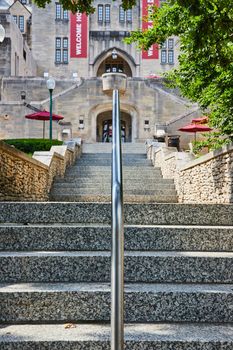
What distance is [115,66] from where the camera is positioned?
147 feet

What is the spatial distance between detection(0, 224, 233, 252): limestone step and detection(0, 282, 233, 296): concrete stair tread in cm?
51

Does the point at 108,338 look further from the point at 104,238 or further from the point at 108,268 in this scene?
the point at 104,238

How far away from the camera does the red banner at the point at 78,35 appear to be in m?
40.3

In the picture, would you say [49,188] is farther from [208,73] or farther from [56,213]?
[56,213]

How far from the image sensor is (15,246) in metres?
3.87

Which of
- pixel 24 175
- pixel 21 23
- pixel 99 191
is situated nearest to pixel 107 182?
pixel 99 191

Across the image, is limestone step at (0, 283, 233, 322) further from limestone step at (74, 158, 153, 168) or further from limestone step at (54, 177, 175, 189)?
limestone step at (74, 158, 153, 168)

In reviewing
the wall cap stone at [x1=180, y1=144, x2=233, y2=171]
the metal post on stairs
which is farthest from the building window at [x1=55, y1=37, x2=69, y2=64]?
the metal post on stairs

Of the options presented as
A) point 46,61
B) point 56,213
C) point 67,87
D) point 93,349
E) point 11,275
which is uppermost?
point 46,61

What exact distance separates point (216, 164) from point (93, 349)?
220 inches

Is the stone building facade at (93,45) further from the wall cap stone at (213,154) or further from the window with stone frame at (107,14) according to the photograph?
the wall cap stone at (213,154)

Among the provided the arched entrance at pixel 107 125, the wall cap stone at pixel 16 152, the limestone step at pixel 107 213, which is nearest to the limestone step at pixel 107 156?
the wall cap stone at pixel 16 152

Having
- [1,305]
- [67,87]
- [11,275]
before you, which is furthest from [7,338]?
[67,87]

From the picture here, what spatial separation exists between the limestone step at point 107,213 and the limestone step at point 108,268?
98 cm
